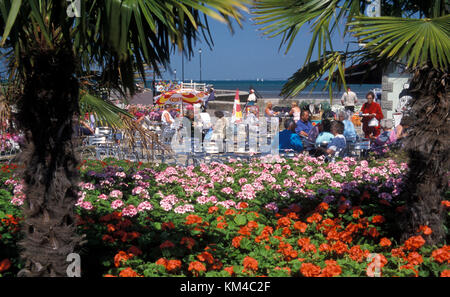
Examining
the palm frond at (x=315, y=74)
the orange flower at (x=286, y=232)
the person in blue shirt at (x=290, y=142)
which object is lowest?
the orange flower at (x=286, y=232)

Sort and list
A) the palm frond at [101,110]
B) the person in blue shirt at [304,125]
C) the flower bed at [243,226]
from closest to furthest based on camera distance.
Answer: the flower bed at [243,226]
the palm frond at [101,110]
the person in blue shirt at [304,125]

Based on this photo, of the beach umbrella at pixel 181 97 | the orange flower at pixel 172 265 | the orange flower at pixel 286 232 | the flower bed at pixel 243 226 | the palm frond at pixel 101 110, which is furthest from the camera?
the beach umbrella at pixel 181 97

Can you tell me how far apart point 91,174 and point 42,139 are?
3.69 meters

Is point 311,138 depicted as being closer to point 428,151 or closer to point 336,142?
point 336,142

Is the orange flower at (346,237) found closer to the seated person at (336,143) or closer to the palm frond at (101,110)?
the palm frond at (101,110)

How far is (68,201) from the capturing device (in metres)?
2.52

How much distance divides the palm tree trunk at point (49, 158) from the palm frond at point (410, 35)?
2036 mm

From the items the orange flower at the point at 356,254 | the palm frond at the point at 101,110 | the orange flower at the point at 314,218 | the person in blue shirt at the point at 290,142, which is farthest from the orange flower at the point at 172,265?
the person in blue shirt at the point at 290,142

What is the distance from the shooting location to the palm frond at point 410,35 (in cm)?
301

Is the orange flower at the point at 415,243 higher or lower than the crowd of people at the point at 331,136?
lower

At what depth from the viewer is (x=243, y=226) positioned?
13.6ft

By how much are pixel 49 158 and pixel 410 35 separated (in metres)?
2.54

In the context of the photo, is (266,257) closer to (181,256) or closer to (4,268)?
(181,256)
